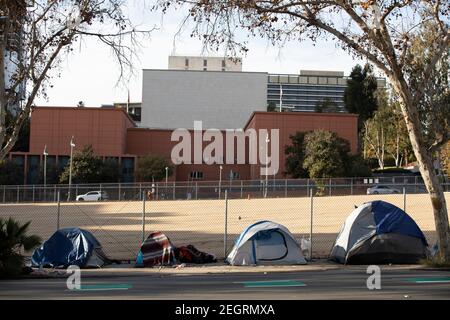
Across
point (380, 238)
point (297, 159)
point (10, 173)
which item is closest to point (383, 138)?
point (297, 159)

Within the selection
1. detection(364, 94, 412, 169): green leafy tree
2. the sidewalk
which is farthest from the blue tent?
detection(364, 94, 412, 169): green leafy tree

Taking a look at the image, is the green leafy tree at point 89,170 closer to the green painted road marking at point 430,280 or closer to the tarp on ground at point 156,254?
the tarp on ground at point 156,254

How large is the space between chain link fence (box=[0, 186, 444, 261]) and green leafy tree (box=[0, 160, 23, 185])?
29.2 meters

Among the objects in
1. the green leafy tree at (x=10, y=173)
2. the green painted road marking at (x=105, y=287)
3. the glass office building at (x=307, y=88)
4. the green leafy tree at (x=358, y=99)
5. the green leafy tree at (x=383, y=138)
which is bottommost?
the green painted road marking at (x=105, y=287)

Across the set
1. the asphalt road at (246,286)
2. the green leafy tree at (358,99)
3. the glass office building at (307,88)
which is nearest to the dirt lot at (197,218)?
the asphalt road at (246,286)

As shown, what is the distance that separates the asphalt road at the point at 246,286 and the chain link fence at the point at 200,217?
4617 millimetres

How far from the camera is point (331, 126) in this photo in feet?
264

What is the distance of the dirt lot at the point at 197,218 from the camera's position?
23.4 meters

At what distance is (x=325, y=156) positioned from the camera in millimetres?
57281

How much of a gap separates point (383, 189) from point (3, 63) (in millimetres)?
40473

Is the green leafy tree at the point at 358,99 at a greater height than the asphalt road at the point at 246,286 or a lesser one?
greater

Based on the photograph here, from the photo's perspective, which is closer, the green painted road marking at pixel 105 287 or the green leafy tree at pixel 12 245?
the green painted road marking at pixel 105 287

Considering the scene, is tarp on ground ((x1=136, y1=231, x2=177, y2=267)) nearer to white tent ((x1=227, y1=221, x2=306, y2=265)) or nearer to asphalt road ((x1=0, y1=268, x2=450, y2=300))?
asphalt road ((x1=0, y1=268, x2=450, y2=300))

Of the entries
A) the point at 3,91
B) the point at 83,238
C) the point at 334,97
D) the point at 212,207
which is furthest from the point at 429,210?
the point at 334,97
